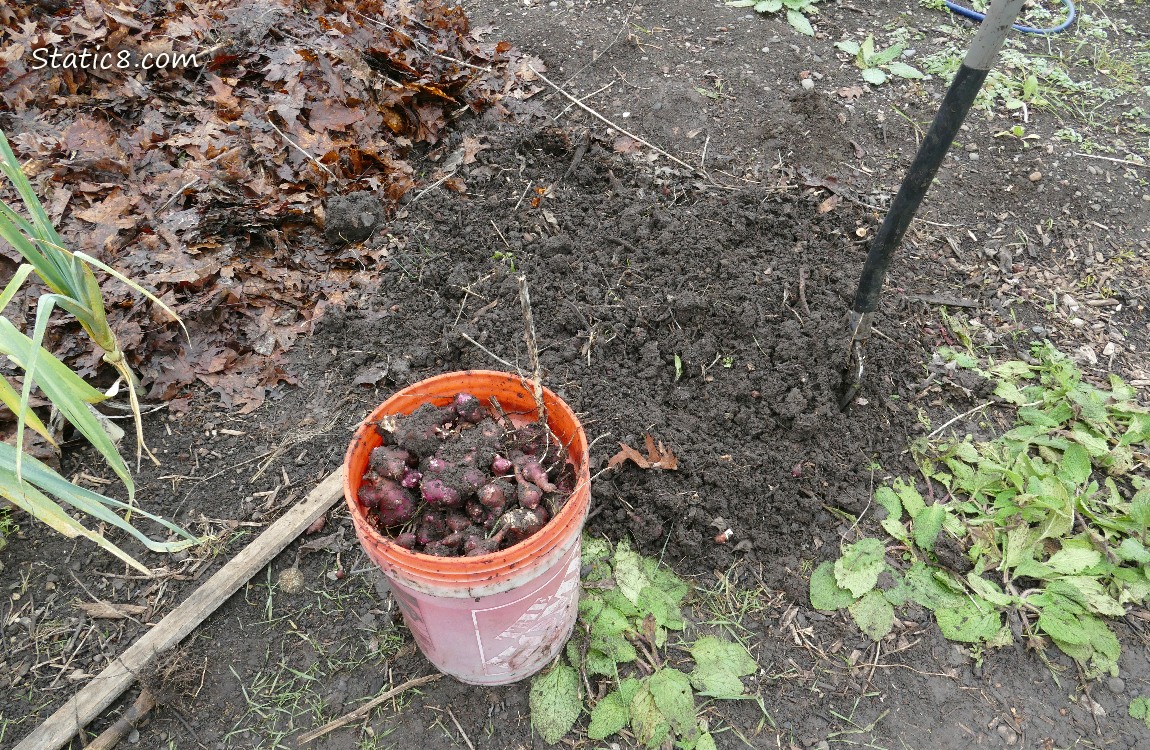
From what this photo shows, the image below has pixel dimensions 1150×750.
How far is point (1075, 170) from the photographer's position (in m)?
3.63

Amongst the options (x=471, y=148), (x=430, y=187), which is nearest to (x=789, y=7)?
(x=471, y=148)

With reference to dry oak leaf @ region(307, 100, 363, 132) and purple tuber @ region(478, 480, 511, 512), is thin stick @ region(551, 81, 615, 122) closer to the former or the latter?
dry oak leaf @ region(307, 100, 363, 132)

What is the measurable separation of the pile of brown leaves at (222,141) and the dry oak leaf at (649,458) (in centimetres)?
143

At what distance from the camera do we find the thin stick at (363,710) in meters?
2.00

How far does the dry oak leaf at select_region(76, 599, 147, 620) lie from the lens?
7.16 feet

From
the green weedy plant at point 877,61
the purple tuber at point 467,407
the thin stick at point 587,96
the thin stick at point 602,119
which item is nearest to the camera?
the purple tuber at point 467,407

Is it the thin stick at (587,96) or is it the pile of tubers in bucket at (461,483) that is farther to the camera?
the thin stick at (587,96)

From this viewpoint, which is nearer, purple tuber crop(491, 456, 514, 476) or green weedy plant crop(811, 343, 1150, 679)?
purple tuber crop(491, 456, 514, 476)

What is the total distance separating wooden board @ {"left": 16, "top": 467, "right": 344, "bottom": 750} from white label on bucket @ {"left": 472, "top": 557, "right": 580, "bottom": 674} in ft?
2.91

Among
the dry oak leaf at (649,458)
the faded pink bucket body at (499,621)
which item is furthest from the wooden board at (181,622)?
the dry oak leaf at (649,458)

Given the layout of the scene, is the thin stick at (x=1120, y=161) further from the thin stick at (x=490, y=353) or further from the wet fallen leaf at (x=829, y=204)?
the thin stick at (x=490, y=353)

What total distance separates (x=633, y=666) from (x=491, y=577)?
0.84 m

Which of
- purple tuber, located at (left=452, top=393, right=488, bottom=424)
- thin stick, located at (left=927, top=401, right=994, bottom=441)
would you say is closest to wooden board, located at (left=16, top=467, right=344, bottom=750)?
purple tuber, located at (left=452, top=393, right=488, bottom=424)

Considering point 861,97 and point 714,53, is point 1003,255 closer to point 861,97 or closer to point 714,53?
point 861,97
